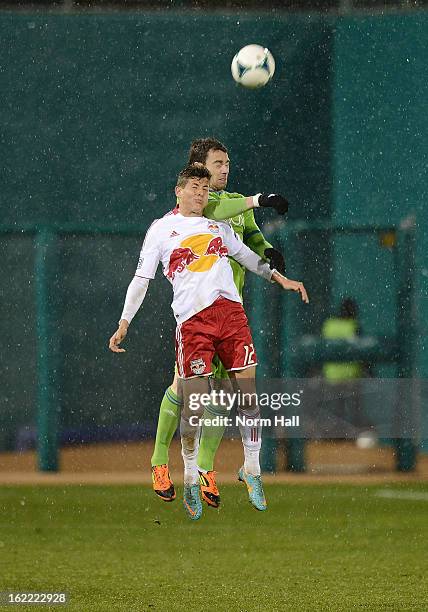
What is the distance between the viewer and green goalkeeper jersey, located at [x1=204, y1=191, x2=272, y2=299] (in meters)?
4.11

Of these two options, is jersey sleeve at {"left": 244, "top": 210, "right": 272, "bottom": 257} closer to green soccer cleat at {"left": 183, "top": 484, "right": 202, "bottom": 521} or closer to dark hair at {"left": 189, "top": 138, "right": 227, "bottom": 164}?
dark hair at {"left": 189, "top": 138, "right": 227, "bottom": 164}

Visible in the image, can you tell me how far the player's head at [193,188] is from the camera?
4039mm

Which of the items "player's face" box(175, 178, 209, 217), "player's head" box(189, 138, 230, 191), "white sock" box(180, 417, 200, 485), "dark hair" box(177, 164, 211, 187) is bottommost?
"white sock" box(180, 417, 200, 485)

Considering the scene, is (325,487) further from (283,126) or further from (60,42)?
(60,42)

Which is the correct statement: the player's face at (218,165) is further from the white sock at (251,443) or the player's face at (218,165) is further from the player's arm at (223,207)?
the white sock at (251,443)

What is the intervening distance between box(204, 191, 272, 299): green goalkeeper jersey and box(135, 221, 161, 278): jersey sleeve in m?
0.19

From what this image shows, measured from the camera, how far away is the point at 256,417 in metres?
4.21

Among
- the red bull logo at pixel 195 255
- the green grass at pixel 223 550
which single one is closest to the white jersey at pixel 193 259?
the red bull logo at pixel 195 255

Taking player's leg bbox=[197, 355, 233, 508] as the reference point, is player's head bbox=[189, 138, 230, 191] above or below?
above

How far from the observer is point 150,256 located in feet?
13.5

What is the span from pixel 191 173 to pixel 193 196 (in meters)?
0.08

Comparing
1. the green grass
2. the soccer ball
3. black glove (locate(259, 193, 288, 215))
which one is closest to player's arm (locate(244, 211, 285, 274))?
black glove (locate(259, 193, 288, 215))

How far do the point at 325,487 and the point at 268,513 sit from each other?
3.35 feet

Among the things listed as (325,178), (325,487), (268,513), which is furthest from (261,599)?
(325,178)
